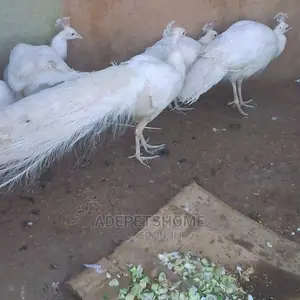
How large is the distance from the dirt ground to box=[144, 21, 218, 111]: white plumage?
49cm

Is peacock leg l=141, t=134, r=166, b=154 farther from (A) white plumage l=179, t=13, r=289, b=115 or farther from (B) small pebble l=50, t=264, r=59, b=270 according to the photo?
(B) small pebble l=50, t=264, r=59, b=270

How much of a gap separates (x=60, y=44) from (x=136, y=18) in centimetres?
59

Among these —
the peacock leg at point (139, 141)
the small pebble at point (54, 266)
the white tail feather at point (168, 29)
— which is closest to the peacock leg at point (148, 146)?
the peacock leg at point (139, 141)

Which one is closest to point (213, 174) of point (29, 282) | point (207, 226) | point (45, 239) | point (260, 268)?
point (207, 226)

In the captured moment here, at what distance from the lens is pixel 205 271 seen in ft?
8.38

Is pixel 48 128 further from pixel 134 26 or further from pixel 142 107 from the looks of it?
pixel 134 26

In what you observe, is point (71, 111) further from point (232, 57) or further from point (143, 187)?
point (232, 57)

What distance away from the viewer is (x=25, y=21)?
340 cm

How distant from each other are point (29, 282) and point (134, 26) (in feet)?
6.51

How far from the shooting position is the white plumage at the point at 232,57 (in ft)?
11.5

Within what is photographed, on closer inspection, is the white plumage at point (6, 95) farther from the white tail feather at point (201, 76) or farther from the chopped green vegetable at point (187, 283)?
the chopped green vegetable at point (187, 283)

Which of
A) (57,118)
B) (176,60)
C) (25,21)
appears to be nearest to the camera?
(57,118)

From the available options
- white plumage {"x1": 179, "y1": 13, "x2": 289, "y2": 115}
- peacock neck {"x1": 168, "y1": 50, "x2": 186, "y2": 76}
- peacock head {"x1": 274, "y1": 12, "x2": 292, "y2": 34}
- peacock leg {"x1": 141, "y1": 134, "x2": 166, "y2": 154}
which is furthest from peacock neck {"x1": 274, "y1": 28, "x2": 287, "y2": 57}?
peacock leg {"x1": 141, "y1": 134, "x2": 166, "y2": 154}

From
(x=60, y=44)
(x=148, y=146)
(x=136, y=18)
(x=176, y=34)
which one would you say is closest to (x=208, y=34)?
(x=176, y=34)
